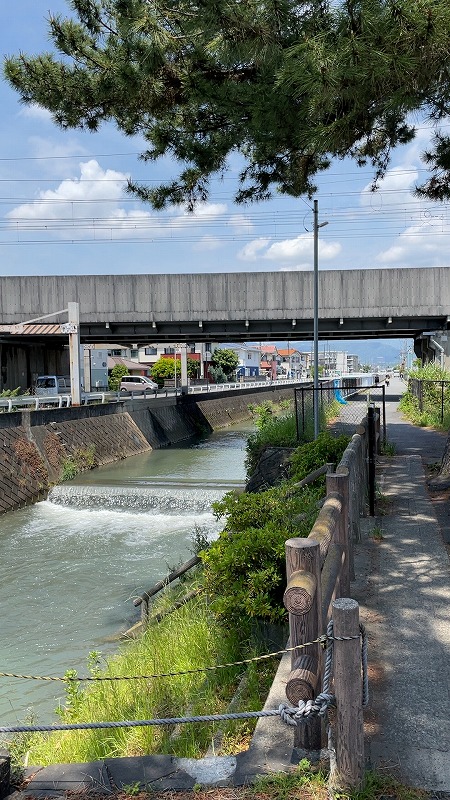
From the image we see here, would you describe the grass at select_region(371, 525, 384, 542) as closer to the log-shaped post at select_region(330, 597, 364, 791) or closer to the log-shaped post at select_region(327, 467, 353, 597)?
the log-shaped post at select_region(327, 467, 353, 597)

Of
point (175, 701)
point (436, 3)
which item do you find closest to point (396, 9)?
point (436, 3)

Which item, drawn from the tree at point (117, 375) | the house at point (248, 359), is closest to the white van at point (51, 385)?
the tree at point (117, 375)

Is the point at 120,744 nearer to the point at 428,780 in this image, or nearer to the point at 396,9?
the point at 428,780

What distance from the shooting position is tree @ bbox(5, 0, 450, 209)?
582 centimetres

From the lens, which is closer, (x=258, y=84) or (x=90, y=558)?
(x=258, y=84)

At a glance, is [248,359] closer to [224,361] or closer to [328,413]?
[224,361]

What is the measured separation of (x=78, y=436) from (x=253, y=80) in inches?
756

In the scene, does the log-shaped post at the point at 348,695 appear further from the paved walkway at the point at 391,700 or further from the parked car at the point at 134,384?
the parked car at the point at 134,384

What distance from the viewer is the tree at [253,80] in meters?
A: 5.82

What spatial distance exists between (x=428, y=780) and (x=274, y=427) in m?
17.1

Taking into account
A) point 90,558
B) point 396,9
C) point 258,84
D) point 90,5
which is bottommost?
point 90,558

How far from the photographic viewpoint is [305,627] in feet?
11.3

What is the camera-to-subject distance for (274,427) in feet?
67.1

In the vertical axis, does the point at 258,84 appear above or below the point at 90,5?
below
